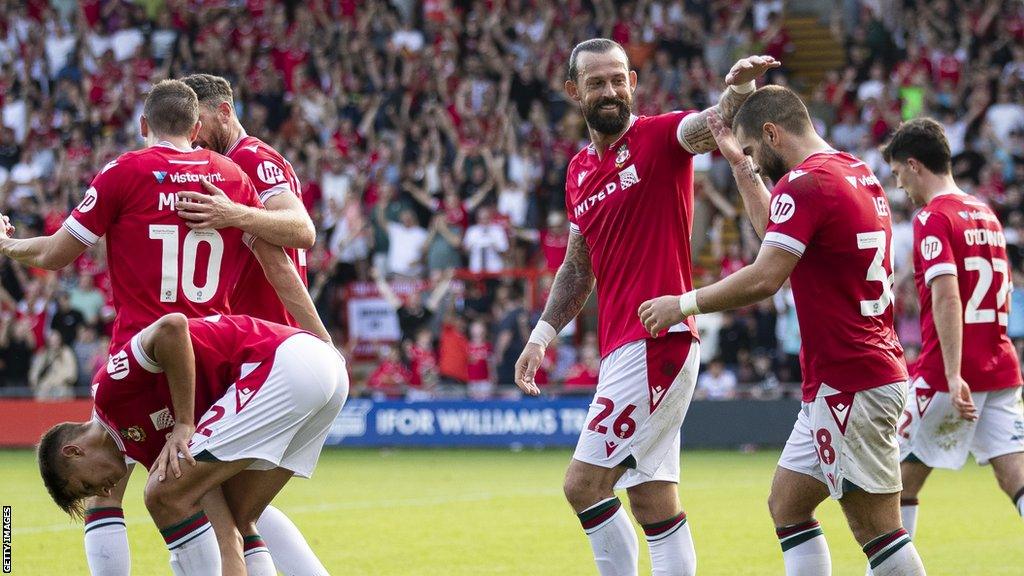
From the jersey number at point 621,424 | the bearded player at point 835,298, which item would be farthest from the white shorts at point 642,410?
the bearded player at point 835,298

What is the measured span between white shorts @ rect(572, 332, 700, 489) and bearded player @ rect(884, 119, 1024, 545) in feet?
6.68

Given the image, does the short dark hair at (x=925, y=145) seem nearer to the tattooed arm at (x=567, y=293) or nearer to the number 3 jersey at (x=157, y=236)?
the tattooed arm at (x=567, y=293)

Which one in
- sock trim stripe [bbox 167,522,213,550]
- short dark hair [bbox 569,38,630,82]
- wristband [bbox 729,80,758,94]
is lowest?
sock trim stripe [bbox 167,522,213,550]

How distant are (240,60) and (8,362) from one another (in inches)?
311

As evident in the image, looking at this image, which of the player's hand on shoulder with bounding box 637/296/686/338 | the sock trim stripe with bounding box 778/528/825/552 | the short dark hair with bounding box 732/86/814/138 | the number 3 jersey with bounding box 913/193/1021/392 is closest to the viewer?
the player's hand on shoulder with bounding box 637/296/686/338

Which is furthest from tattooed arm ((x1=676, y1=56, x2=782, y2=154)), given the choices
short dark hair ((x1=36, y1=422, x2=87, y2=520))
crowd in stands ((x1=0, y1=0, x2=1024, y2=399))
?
crowd in stands ((x1=0, y1=0, x2=1024, y2=399))

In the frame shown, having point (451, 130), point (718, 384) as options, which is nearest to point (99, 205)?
point (718, 384)

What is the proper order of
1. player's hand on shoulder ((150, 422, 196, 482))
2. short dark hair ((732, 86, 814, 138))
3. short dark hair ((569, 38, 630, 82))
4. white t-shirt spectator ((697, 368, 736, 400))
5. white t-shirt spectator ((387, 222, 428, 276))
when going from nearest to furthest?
player's hand on shoulder ((150, 422, 196, 482)) → short dark hair ((732, 86, 814, 138)) → short dark hair ((569, 38, 630, 82)) → white t-shirt spectator ((697, 368, 736, 400)) → white t-shirt spectator ((387, 222, 428, 276))

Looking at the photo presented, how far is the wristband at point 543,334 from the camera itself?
275 inches

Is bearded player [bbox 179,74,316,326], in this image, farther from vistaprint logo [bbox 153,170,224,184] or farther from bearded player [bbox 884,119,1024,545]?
bearded player [bbox 884,119,1024,545]

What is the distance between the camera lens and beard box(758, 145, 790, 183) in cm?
606

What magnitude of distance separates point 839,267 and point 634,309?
3.36 ft

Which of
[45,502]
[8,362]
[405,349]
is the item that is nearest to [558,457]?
[405,349]

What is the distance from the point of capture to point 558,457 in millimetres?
18094
